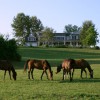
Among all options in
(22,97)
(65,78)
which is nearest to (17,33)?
(65,78)

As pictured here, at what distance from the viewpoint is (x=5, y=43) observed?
51.9 m

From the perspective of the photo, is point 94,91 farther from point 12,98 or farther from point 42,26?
point 42,26

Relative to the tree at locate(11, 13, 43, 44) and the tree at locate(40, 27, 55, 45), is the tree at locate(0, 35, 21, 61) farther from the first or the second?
the tree at locate(11, 13, 43, 44)

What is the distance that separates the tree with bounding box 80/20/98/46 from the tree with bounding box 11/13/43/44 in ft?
88.8

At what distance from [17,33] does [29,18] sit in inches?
357

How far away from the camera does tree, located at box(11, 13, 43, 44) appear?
13912cm

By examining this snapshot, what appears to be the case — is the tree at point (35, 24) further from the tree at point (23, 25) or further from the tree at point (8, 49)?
the tree at point (8, 49)

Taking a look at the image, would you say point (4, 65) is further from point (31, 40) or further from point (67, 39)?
point (67, 39)

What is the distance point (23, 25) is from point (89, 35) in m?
36.2

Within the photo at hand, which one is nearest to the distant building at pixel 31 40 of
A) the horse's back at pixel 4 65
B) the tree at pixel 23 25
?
the tree at pixel 23 25

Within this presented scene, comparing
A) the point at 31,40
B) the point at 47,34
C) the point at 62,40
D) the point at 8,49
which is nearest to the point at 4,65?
the point at 8,49

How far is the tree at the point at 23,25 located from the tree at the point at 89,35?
27.1 metres

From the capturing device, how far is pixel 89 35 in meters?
114

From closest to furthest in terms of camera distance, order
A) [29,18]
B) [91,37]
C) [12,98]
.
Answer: [12,98] → [91,37] → [29,18]
